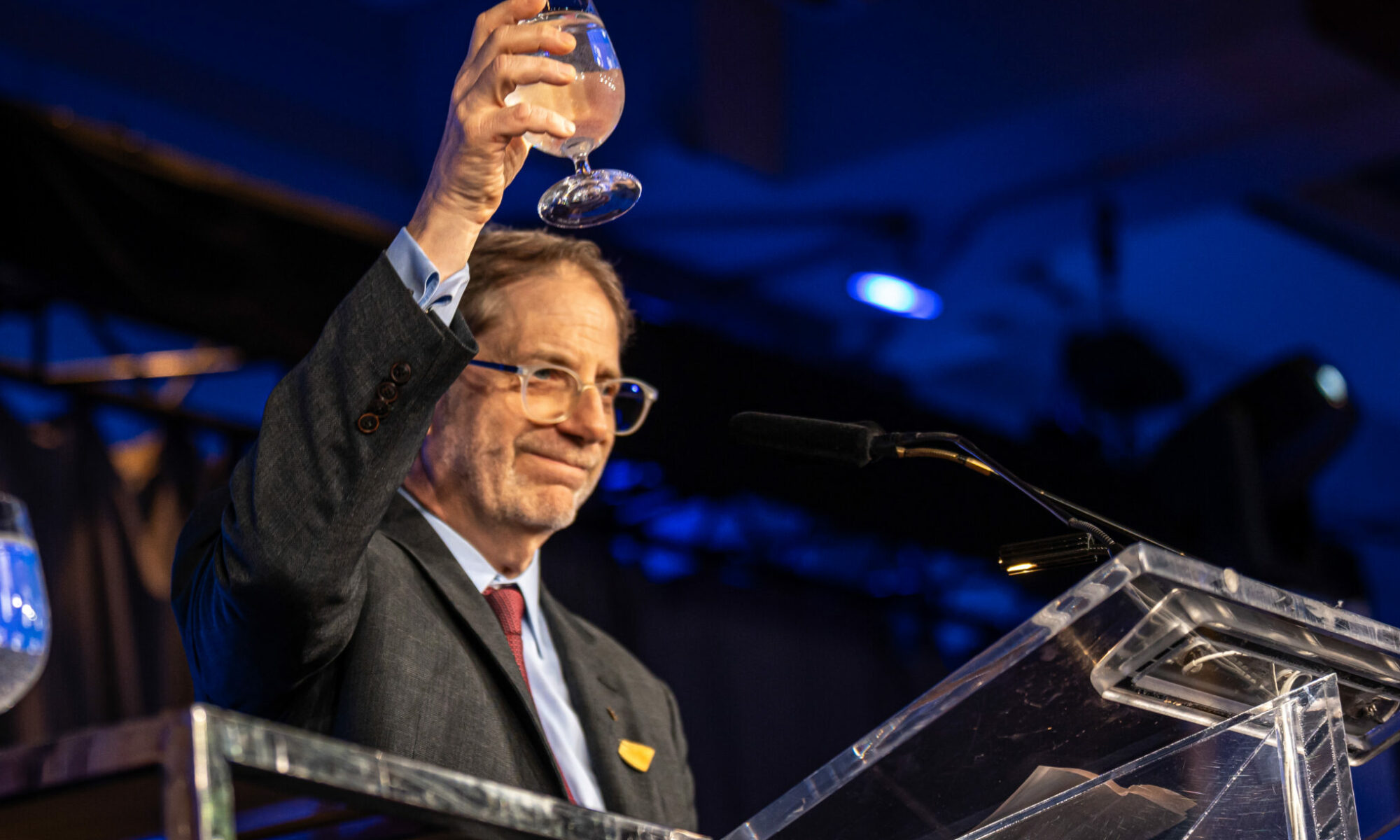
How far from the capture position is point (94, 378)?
3.93 metres

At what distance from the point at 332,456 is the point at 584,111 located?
44 centimetres

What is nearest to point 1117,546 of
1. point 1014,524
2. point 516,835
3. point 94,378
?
point 516,835

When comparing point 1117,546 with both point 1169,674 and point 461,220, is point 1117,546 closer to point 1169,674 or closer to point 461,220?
point 1169,674

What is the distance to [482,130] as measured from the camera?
4.72 feet

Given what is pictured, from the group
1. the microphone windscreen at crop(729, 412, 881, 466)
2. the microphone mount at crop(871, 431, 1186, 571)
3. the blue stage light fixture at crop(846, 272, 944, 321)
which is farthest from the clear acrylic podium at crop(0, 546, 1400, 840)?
the blue stage light fixture at crop(846, 272, 944, 321)

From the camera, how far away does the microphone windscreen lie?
1.53 metres

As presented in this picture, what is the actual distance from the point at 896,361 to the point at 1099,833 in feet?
17.0

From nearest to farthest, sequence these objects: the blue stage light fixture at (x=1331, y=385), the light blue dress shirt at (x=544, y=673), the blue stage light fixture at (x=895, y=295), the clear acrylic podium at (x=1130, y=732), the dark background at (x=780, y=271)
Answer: the clear acrylic podium at (x=1130, y=732), the light blue dress shirt at (x=544, y=673), the dark background at (x=780, y=271), the blue stage light fixture at (x=895, y=295), the blue stage light fixture at (x=1331, y=385)

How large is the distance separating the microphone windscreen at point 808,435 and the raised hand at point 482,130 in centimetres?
35

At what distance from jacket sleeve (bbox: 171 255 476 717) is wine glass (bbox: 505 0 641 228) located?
9.2 inches

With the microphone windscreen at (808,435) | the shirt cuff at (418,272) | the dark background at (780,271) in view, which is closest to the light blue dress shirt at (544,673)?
the microphone windscreen at (808,435)

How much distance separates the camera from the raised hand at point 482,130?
142 centimetres

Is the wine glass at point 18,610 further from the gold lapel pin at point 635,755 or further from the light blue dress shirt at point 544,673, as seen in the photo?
the gold lapel pin at point 635,755

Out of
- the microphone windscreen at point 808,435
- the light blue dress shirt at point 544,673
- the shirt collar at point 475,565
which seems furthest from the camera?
the shirt collar at point 475,565
